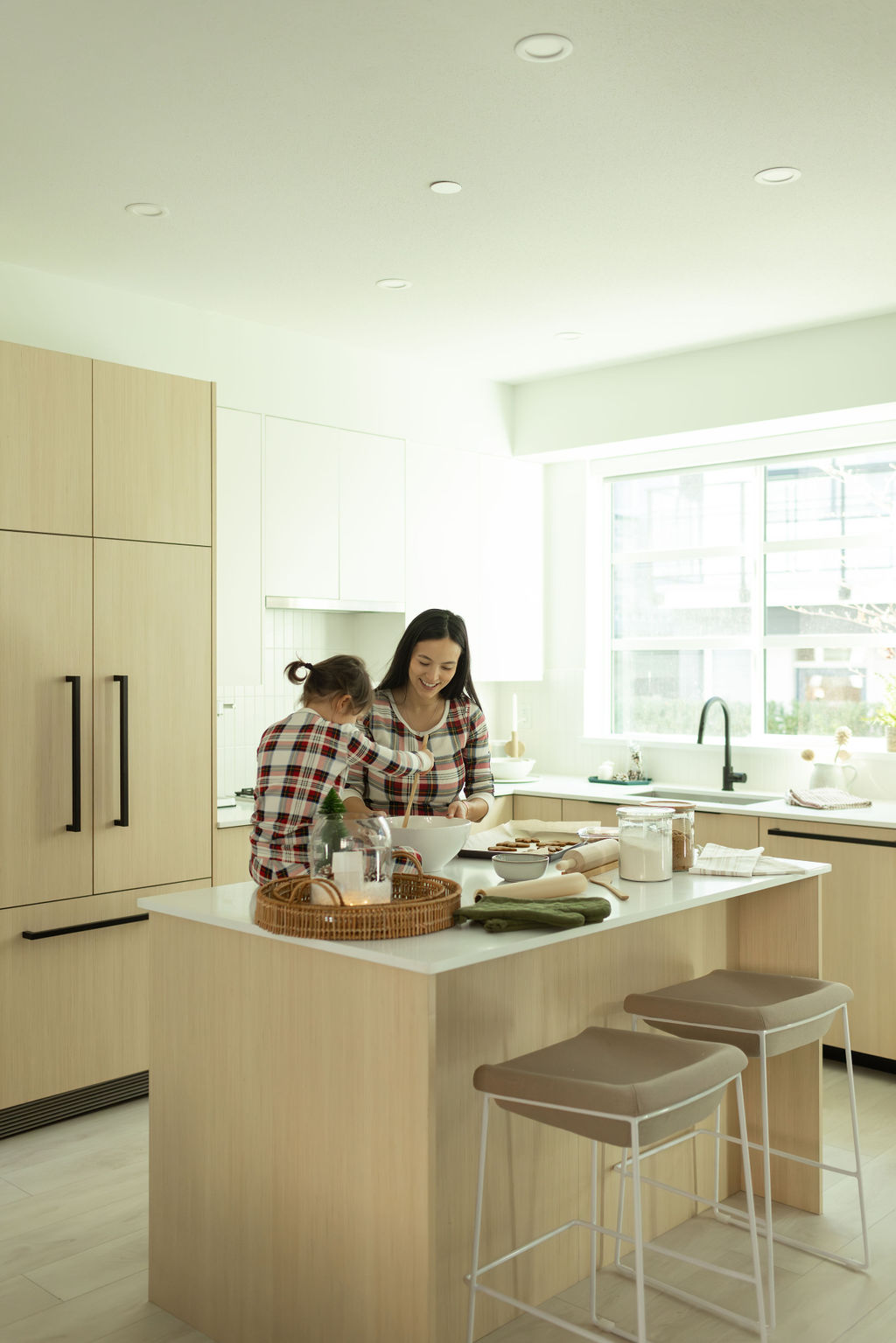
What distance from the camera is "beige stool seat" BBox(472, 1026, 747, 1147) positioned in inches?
76.9

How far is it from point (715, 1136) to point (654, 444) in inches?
124

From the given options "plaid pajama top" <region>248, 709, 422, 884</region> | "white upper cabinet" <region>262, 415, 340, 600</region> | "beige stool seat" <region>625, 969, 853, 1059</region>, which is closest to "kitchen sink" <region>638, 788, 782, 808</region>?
"white upper cabinet" <region>262, 415, 340, 600</region>

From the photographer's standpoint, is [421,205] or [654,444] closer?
[421,205]

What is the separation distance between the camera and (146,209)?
329cm

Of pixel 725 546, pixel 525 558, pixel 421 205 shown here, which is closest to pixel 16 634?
pixel 421 205

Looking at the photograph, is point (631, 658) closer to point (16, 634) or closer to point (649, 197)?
point (649, 197)

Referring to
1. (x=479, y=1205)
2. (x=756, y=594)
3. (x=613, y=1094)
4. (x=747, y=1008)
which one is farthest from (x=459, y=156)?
(x=756, y=594)

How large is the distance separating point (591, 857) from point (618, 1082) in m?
0.64

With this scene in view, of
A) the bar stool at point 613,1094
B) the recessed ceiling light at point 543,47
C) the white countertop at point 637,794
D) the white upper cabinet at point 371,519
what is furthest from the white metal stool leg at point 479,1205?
the white upper cabinet at point 371,519

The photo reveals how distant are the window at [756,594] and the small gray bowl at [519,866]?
2.76m

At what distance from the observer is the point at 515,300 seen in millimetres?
4164

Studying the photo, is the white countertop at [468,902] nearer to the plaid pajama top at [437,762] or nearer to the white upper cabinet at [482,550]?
the plaid pajama top at [437,762]

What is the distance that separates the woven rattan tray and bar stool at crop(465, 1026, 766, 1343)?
297mm

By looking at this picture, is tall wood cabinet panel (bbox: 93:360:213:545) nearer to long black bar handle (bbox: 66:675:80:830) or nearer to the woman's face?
long black bar handle (bbox: 66:675:80:830)
